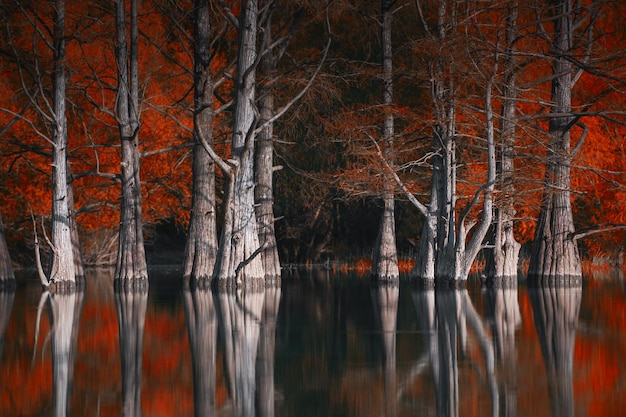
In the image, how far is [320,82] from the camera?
96.4 ft

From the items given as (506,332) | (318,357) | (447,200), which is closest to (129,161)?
(447,200)

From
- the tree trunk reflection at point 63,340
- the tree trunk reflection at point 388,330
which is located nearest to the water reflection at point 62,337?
the tree trunk reflection at point 63,340

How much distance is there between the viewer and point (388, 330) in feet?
56.7

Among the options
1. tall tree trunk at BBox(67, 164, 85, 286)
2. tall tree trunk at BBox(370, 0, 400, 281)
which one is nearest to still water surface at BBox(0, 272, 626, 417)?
tall tree trunk at BBox(67, 164, 85, 286)

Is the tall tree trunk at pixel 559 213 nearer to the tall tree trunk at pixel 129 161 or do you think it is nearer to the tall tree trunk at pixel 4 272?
the tall tree trunk at pixel 129 161

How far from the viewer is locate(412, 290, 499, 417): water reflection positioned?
10.7 m

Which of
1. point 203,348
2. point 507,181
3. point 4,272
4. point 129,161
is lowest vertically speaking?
point 203,348

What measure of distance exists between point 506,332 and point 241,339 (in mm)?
4202

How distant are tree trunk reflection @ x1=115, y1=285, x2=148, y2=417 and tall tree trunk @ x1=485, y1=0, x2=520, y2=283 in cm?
947

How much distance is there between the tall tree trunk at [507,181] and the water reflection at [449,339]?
8.50ft

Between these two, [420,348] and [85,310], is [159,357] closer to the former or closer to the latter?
[420,348]

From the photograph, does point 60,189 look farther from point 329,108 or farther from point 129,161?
point 329,108

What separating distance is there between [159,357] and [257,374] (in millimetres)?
2080

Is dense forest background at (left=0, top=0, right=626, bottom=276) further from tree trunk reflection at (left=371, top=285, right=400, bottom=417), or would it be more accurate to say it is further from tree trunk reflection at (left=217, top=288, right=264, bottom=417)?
tree trunk reflection at (left=217, top=288, right=264, bottom=417)
